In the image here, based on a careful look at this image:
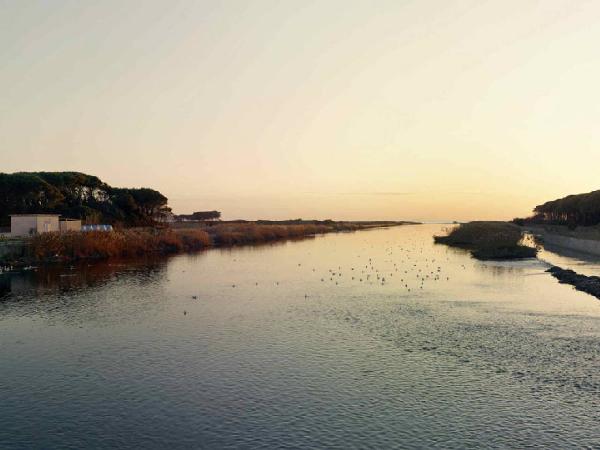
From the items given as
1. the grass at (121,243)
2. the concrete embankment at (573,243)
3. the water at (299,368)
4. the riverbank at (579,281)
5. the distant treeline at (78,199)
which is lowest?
the water at (299,368)

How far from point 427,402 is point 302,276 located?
1504 inches

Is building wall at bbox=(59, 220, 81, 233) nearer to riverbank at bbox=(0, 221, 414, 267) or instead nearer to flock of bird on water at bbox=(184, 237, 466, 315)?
riverbank at bbox=(0, 221, 414, 267)

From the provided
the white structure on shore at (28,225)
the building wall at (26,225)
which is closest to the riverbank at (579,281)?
the white structure on shore at (28,225)

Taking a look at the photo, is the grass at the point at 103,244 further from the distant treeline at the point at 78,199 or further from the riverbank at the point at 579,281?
the riverbank at the point at 579,281

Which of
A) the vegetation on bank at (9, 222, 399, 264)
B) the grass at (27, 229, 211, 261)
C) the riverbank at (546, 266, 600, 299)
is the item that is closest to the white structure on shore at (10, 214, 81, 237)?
the grass at (27, 229, 211, 261)

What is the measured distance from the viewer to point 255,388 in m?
20.9

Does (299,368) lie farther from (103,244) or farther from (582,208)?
(582,208)

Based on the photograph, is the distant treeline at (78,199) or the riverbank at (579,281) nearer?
the riverbank at (579,281)

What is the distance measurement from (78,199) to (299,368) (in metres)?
98.7

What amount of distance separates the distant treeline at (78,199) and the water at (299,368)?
59166 mm

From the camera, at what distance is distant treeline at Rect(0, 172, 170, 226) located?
97312 millimetres

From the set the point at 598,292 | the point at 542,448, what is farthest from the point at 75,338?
the point at 598,292

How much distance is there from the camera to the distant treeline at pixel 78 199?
97.3 metres

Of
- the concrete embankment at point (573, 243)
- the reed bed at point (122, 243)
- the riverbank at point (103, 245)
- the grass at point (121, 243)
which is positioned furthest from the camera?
the concrete embankment at point (573, 243)
